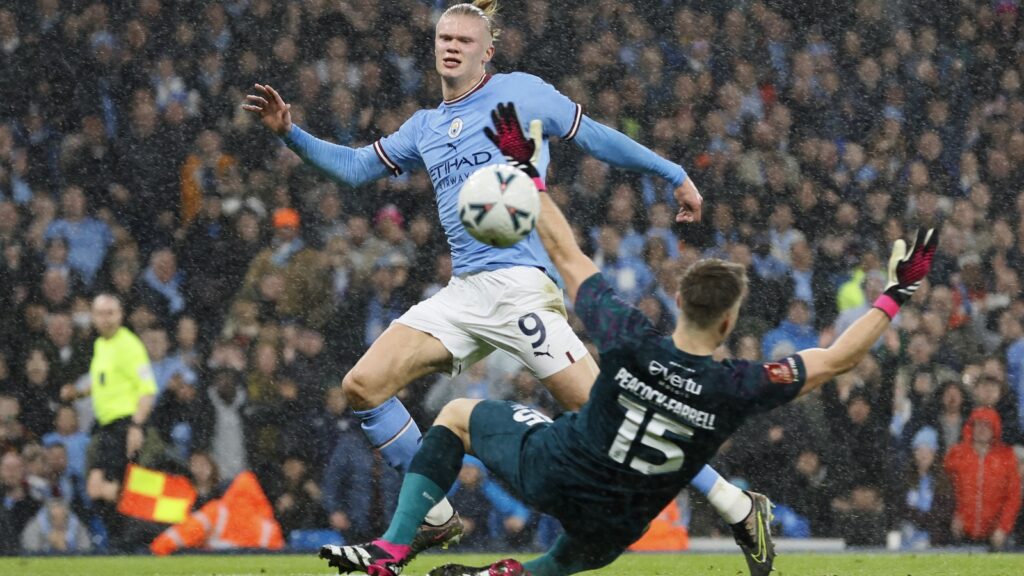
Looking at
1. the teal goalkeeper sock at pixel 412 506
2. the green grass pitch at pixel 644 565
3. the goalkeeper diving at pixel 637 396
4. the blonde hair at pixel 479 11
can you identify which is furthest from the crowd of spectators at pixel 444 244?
the goalkeeper diving at pixel 637 396

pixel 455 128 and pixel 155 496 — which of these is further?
pixel 155 496

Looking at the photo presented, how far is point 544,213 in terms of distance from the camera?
5.23 m

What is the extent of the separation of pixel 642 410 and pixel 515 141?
101cm

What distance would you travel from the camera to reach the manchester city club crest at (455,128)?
7.02 meters

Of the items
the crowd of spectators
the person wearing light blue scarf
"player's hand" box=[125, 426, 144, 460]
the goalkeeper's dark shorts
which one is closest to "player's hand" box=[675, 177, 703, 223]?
the goalkeeper's dark shorts

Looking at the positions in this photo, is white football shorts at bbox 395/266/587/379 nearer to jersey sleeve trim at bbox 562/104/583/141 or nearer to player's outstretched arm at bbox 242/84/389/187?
jersey sleeve trim at bbox 562/104/583/141

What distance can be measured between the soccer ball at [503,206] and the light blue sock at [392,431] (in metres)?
1.66

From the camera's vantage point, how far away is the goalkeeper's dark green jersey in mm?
4977

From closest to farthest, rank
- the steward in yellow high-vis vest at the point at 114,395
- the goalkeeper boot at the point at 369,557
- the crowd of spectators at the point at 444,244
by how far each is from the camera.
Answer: the goalkeeper boot at the point at 369,557 < the steward in yellow high-vis vest at the point at 114,395 < the crowd of spectators at the point at 444,244

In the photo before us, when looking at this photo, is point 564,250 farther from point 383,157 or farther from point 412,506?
point 383,157

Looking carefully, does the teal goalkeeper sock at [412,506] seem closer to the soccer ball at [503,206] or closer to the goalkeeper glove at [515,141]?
the soccer ball at [503,206]

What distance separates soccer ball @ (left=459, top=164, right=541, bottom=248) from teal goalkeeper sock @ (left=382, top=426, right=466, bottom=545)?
0.86m

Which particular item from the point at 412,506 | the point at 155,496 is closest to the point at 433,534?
the point at 412,506

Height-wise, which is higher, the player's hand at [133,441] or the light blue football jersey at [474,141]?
the light blue football jersey at [474,141]
